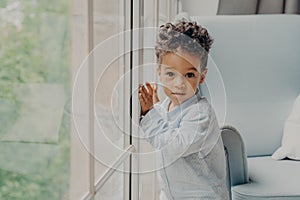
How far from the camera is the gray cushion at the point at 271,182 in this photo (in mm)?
1339

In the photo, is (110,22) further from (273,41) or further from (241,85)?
(273,41)

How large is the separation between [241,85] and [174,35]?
89 centimetres

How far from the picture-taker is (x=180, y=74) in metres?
1.03

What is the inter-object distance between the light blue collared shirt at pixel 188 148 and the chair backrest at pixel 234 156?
0.32 feet

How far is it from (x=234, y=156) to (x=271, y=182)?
179 millimetres

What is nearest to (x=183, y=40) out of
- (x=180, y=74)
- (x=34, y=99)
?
(x=180, y=74)

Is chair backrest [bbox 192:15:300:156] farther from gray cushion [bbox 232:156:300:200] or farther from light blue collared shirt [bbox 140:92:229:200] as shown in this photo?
light blue collared shirt [bbox 140:92:229:200]

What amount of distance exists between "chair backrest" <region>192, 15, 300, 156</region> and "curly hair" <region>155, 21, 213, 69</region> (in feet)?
2.55

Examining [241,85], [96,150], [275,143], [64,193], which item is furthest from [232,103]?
[64,193]

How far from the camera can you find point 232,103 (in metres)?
1.91

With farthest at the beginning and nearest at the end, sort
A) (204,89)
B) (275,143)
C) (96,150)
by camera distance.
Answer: (275,143) → (204,89) → (96,150)

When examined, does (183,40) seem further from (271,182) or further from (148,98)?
(271,182)

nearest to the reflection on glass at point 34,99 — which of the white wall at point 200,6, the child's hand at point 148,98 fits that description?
the child's hand at point 148,98

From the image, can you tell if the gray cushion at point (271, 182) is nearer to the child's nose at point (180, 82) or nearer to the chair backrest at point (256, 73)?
the chair backrest at point (256, 73)
